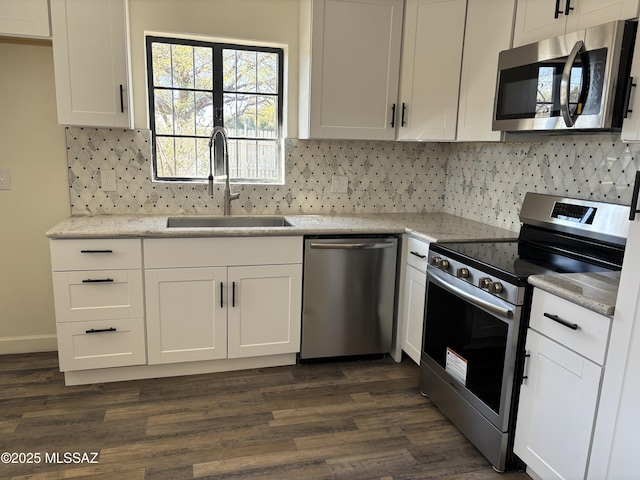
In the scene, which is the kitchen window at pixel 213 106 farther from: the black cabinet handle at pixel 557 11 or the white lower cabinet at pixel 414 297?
the black cabinet handle at pixel 557 11

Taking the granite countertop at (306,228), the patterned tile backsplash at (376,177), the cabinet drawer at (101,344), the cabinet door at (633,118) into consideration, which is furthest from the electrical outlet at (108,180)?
the cabinet door at (633,118)

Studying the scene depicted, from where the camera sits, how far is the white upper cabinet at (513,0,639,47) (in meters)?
1.82

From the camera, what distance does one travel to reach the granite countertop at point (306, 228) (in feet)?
8.21

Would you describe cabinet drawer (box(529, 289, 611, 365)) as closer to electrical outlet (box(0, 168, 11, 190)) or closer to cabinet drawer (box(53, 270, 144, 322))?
cabinet drawer (box(53, 270, 144, 322))

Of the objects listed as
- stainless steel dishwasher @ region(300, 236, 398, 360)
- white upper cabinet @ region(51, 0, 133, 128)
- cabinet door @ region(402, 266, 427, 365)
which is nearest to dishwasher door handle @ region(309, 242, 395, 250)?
stainless steel dishwasher @ region(300, 236, 398, 360)

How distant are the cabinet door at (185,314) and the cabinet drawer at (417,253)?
1.12 meters

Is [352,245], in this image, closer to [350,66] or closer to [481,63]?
[350,66]

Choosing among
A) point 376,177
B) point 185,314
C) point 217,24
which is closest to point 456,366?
point 185,314

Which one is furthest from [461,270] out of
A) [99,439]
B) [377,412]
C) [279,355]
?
[99,439]

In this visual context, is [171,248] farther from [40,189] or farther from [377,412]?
[377,412]

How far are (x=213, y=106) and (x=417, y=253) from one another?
5.48ft

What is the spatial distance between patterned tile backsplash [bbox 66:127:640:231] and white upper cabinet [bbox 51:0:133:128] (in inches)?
12.8

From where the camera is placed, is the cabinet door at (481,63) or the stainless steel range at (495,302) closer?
the stainless steel range at (495,302)

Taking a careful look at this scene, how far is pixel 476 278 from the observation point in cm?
207
